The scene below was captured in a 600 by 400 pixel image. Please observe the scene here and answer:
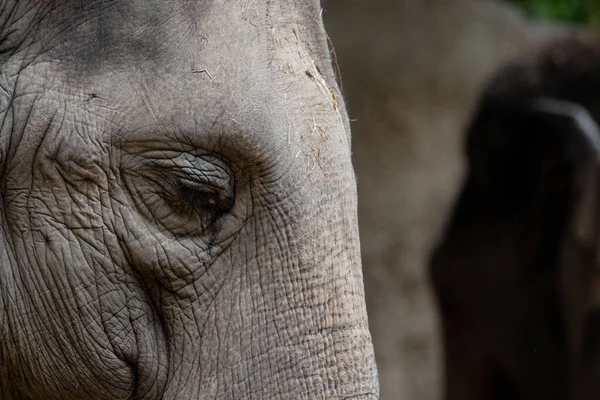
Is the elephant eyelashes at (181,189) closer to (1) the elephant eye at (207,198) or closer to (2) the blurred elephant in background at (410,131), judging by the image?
(1) the elephant eye at (207,198)

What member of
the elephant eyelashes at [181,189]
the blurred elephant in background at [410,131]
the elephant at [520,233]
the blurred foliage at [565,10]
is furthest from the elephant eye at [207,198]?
the blurred foliage at [565,10]

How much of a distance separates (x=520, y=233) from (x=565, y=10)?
158cm

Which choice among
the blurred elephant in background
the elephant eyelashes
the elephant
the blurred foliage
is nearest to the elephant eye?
the elephant eyelashes

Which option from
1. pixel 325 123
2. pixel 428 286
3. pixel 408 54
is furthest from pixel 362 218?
pixel 325 123

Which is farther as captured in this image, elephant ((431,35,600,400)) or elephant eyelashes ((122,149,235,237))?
elephant ((431,35,600,400))

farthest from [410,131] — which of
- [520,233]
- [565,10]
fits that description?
[520,233]

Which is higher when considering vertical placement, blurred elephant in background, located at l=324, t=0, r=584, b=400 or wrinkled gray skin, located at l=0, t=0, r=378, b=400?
blurred elephant in background, located at l=324, t=0, r=584, b=400

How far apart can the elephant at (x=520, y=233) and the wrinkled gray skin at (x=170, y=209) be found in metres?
3.38

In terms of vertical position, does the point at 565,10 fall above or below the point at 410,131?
above

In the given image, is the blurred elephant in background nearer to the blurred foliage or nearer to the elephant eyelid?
the blurred foliage

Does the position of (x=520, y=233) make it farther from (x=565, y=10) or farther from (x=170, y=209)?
(x=170, y=209)

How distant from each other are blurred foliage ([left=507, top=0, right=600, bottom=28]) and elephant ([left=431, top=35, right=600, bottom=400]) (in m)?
0.47

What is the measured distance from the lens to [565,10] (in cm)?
650

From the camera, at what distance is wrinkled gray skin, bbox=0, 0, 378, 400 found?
1909 millimetres
